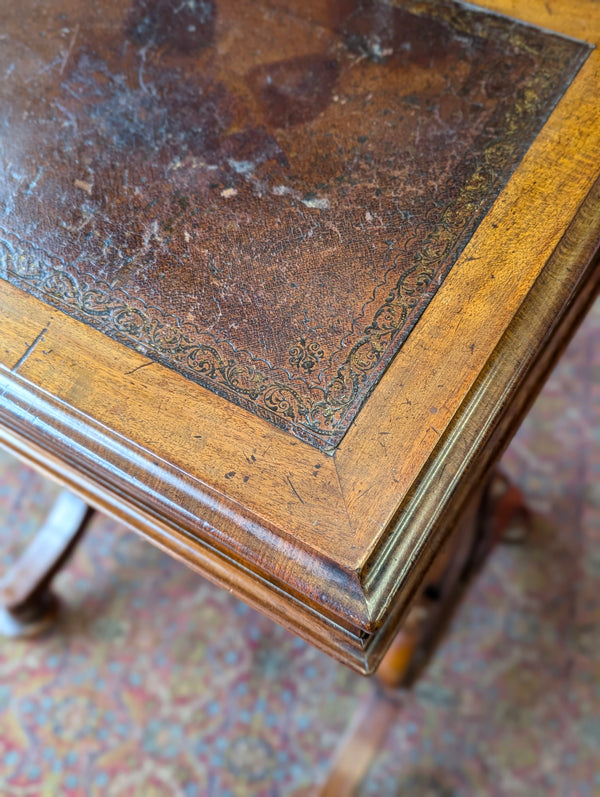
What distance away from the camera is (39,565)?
1258 millimetres

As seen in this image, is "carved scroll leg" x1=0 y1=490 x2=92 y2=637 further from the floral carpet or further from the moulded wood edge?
the moulded wood edge

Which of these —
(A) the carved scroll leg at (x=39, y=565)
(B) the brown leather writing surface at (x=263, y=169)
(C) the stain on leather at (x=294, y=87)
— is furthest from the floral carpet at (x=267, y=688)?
(C) the stain on leather at (x=294, y=87)

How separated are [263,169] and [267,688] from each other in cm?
90

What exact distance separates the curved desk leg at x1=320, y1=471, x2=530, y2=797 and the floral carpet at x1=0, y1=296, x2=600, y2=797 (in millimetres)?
80

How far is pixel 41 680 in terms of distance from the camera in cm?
129

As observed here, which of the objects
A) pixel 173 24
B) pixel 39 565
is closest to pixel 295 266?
pixel 173 24

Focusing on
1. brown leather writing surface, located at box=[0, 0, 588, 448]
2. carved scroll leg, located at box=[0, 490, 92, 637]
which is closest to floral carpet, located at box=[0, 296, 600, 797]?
carved scroll leg, located at box=[0, 490, 92, 637]

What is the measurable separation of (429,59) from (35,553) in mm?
1007

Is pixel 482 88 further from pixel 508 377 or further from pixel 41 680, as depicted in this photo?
pixel 41 680

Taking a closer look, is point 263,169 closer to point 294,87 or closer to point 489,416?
point 294,87

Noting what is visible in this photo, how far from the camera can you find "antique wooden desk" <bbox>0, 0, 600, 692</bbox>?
0.64 meters

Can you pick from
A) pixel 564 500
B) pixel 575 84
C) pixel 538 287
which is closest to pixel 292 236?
pixel 538 287

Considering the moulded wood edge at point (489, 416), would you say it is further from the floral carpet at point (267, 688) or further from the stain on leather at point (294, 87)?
the floral carpet at point (267, 688)

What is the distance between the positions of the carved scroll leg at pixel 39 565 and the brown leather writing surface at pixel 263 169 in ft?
1.99
